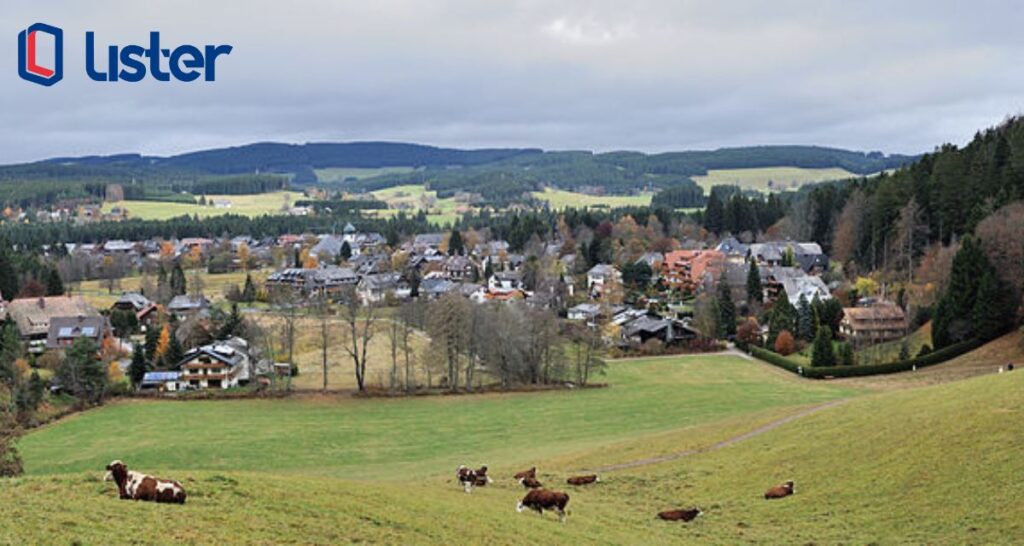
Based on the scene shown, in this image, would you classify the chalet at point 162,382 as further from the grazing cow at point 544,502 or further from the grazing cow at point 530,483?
the grazing cow at point 544,502

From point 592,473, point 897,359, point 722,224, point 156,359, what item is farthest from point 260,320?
point 722,224

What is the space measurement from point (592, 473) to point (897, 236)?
75285mm

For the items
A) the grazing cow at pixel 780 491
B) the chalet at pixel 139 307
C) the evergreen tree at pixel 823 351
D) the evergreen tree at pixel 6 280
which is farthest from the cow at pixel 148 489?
the evergreen tree at pixel 6 280

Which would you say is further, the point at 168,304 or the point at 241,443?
the point at 168,304

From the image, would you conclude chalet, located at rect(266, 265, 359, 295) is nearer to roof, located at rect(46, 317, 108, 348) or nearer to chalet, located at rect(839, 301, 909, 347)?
roof, located at rect(46, 317, 108, 348)

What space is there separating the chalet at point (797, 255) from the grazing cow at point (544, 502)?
9588 centimetres

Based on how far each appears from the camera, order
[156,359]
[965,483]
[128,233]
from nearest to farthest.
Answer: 1. [965,483]
2. [156,359]
3. [128,233]

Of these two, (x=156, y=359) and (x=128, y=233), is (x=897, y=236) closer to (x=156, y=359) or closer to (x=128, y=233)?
(x=156, y=359)

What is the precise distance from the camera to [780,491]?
79.3 feet

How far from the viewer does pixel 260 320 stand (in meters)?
88.6

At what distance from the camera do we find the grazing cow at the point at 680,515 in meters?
22.5

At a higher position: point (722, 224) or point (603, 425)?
point (722, 224)

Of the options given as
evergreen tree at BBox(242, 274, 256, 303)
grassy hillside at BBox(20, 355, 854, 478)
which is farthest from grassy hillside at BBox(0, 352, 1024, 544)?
evergreen tree at BBox(242, 274, 256, 303)

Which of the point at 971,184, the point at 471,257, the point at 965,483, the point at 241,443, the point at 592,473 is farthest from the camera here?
the point at 471,257
